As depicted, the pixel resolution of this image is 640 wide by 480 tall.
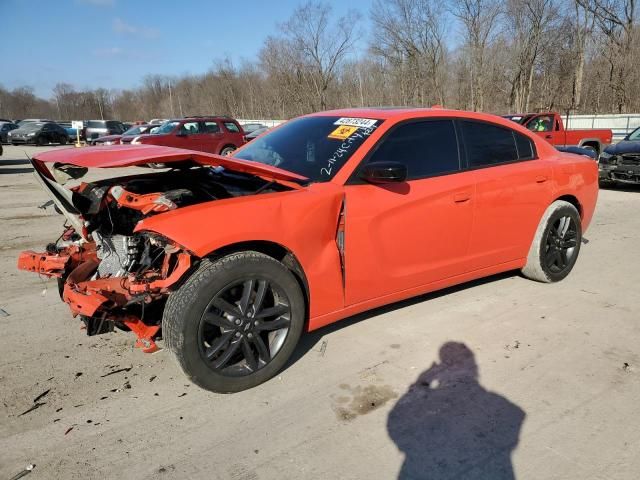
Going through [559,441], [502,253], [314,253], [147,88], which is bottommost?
[559,441]

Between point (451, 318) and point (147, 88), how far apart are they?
96847mm

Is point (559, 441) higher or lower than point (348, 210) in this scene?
lower

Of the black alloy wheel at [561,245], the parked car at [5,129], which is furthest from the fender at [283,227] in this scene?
the parked car at [5,129]

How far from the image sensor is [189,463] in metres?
2.32

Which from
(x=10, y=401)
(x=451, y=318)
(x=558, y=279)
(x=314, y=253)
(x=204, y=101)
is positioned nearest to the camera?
(x=10, y=401)

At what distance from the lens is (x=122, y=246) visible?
3.03 m

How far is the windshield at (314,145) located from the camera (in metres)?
3.40

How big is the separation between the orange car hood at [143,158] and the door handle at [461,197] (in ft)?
3.97

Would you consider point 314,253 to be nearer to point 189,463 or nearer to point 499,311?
point 189,463

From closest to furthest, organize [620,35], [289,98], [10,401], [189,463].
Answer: [189,463] → [10,401] → [620,35] → [289,98]

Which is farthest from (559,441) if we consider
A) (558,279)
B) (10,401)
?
(10,401)

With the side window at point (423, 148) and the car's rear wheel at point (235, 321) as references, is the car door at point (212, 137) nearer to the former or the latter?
the side window at point (423, 148)

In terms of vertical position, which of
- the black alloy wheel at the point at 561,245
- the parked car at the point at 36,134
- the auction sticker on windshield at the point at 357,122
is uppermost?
the parked car at the point at 36,134

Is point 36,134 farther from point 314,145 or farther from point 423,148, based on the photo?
point 423,148
